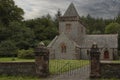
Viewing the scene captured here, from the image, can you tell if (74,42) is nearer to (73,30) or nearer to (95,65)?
(73,30)

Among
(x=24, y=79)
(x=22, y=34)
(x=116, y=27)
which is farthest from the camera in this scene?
(x=116, y=27)

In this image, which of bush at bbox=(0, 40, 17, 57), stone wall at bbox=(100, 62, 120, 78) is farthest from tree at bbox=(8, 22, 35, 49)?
stone wall at bbox=(100, 62, 120, 78)

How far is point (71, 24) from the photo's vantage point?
64.7 meters

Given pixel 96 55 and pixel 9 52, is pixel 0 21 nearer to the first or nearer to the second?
pixel 9 52

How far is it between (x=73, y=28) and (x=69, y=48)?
19.2 ft

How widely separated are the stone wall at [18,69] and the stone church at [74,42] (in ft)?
125

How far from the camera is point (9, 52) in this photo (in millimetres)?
63344

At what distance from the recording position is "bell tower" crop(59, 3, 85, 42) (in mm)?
64125

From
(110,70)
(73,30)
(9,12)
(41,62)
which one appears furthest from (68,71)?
(9,12)

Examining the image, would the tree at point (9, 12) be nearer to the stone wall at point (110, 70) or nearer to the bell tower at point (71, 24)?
the bell tower at point (71, 24)

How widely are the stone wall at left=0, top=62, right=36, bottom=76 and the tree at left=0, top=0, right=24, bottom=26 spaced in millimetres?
59196

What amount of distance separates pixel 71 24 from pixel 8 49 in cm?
1487

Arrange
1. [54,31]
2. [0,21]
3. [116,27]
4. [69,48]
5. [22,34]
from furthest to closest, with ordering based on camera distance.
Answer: [116,27]
[54,31]
[0,21]
[22,34]
[69,48]

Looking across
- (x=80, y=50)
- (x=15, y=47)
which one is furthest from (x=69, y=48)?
(x=15, y=47)
